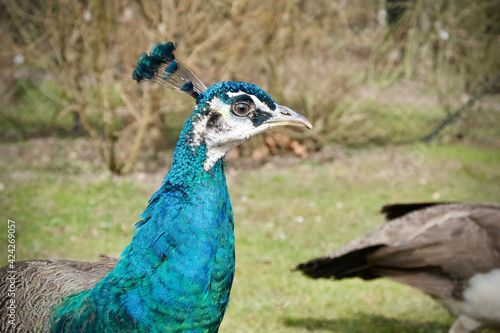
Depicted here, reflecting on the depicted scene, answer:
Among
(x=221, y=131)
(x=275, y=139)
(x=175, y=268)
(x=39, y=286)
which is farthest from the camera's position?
(x=275, y=139)

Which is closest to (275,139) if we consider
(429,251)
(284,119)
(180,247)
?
(429,251)

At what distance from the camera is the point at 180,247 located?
5.01 feet

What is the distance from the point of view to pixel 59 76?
561cm

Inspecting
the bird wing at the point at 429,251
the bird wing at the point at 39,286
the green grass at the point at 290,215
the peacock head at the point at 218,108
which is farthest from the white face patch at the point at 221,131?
the green grass at the point at 290,215

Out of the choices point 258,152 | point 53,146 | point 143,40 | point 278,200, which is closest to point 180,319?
point 278,200

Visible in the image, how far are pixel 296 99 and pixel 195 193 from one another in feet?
18.3

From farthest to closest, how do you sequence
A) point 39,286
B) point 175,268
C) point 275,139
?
point 275,139 → point 39,286 → point 175,268

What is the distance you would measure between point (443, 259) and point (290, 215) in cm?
248

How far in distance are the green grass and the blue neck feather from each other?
1.78 metres

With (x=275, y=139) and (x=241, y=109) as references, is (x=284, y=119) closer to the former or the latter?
(x=241, y=109)

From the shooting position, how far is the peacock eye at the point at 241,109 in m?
1.70

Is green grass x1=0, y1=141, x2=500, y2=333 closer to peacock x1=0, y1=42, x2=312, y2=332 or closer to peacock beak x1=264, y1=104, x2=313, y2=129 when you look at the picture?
peacock x1=0, y1=42, x2=312, y2=332

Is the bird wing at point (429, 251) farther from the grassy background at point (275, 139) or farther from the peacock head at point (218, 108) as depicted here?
the peacock head at point (218, 108)

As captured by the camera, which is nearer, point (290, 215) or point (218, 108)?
point (218, 108)
